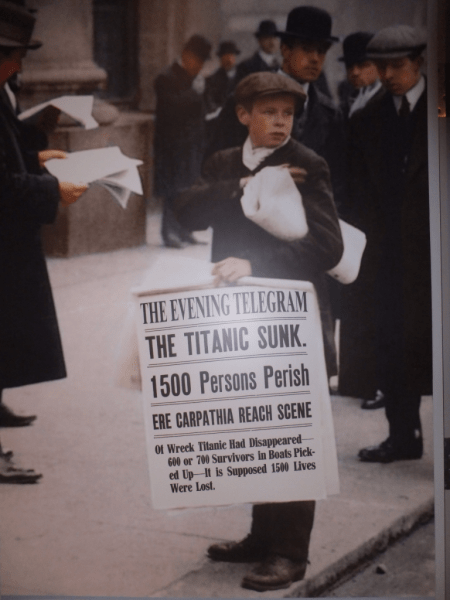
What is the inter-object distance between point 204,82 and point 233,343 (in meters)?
1.10

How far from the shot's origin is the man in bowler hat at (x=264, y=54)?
5750 millimetres

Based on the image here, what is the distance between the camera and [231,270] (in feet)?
19.0

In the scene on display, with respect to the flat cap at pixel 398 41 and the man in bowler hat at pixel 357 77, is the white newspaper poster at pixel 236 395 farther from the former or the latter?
the flat cap at pixel 398 41

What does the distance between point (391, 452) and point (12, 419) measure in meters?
1.65

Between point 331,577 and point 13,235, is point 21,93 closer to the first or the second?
point 13,235

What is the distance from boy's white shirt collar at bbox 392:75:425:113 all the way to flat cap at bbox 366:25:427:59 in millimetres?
134

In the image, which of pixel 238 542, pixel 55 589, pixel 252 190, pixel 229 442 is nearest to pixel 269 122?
pixel 252 190

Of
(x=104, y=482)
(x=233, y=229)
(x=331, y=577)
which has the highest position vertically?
(x=233, y=229)

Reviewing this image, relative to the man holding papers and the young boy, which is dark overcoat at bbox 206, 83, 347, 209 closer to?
the young boy

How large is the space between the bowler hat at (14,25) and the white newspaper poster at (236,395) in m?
1.18

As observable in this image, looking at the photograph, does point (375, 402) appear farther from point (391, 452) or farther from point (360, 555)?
point (360, 555)

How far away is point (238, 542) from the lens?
19.3 feet

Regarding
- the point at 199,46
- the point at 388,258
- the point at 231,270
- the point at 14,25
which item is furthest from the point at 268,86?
the point at 14,25

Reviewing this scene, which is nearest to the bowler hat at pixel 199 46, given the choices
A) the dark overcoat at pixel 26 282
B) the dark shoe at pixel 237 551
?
the dark overcoat at pixel 26 282
